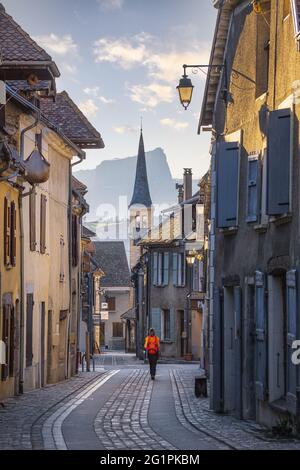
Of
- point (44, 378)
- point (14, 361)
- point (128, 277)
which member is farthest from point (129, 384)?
point (128, 277)

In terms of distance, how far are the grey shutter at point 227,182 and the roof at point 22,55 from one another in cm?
436

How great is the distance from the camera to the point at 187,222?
58.4 metres

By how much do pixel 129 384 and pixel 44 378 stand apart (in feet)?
8.14

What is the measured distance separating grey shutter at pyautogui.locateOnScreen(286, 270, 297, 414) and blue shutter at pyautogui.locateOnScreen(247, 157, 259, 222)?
3.26 metres

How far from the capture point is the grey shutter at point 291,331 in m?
15.9

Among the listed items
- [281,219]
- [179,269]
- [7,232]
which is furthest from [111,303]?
[281,219]

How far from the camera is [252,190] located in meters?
19.8

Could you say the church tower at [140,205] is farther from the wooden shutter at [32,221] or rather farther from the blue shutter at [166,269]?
the wooden shutter at [32,221]

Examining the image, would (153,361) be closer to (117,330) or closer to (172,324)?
(172,324)

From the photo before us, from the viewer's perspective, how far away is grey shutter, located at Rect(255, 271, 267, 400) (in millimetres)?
18391

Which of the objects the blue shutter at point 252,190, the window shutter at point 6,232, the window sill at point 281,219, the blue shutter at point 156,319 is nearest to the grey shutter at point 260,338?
the blue shutter at point 252,190

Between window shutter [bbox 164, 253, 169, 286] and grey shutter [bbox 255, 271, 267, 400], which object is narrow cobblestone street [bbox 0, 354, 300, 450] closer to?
grey shutter [bbox 255, 271, 267, 400]

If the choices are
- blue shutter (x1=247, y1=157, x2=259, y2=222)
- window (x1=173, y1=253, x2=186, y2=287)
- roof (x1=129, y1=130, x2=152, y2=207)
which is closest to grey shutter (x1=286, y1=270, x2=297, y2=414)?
blue shutter (x1=247, y1=157, x2=259, y2=222)

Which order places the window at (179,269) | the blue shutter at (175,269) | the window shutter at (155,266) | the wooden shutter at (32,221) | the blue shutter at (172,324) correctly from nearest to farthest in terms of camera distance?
the wooden shutter at (32,221), the blue shutter at (172,324), the window at (179,269), the blue shutter at (175,269), the window shutter at (155,266)
